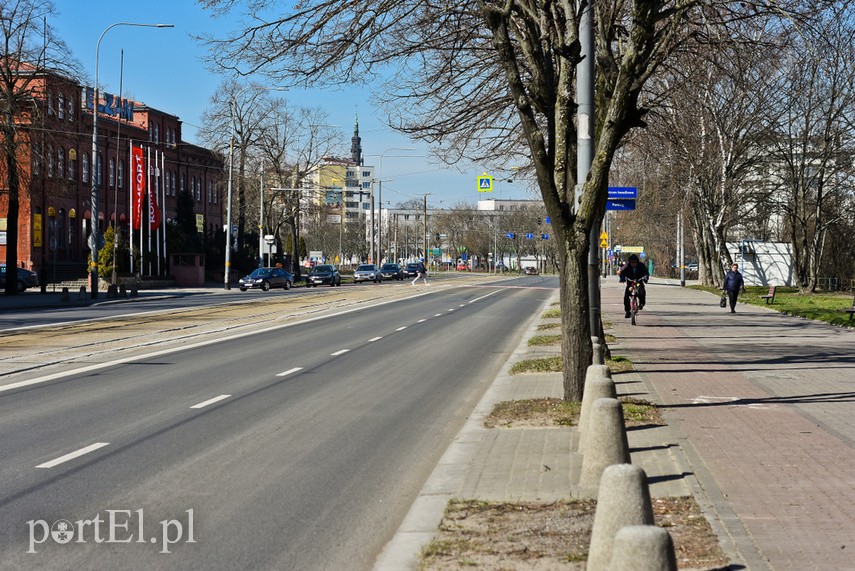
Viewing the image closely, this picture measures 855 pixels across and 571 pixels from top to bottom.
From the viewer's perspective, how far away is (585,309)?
1180 cm

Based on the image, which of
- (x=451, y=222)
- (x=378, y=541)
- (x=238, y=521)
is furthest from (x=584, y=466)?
(x=451, y=222)

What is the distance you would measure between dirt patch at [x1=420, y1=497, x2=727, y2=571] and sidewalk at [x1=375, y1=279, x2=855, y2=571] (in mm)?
125

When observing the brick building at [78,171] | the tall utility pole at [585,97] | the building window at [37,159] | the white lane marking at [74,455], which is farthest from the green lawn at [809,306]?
the building window at [37,159]

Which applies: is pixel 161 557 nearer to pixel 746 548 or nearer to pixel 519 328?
pixel 746 548

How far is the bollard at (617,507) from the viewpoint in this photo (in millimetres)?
4465

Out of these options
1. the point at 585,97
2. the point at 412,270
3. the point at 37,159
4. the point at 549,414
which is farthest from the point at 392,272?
the point at 549,414

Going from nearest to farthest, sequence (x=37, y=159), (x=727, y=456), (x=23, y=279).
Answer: (x=727, y=456)
(x=37, y=159)
(x=23, y=279)

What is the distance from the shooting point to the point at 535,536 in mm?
6082

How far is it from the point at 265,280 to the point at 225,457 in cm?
5428

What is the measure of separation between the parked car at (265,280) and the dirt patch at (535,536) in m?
55.3

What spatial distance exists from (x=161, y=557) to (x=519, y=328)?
73.1ft

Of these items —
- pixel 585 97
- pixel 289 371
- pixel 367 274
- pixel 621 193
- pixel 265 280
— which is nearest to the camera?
pixel 585 97

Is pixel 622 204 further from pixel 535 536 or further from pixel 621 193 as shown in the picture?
pixel 535 536

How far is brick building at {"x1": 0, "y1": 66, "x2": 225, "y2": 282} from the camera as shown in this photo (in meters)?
47.2
